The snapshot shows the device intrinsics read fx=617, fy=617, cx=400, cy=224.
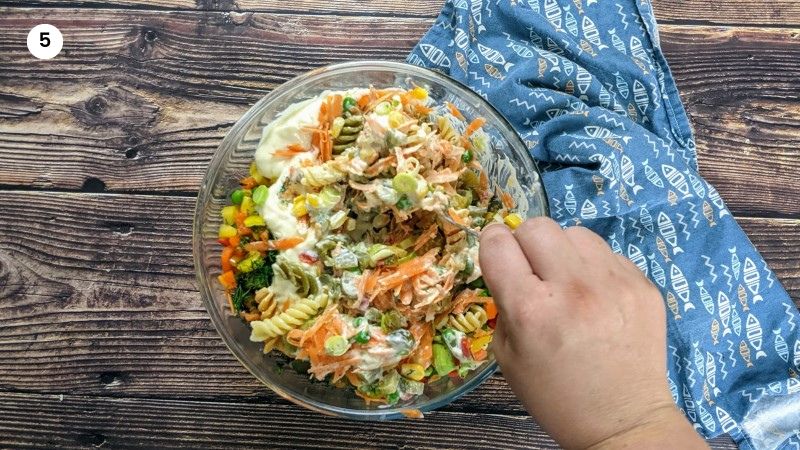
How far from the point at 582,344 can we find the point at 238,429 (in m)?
0.99

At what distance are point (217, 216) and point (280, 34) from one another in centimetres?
58

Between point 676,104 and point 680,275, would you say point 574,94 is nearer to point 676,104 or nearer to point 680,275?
point 676,104

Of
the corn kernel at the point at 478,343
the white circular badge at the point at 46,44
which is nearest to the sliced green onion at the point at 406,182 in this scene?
the corn kernel at the point at 478,343

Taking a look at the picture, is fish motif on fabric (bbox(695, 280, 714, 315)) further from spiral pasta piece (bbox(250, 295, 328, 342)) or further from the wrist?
spiral pasta piece (bbox(250, 295, 328, 342))

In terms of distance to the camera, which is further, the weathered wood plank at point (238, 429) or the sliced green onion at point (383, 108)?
the weathered wood plank at point (238, 429)

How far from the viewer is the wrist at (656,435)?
83 cm

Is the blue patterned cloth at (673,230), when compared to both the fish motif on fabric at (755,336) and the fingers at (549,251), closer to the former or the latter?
the fish motif on fabric at (755,336)

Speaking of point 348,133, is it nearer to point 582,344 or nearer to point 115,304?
point 582,344

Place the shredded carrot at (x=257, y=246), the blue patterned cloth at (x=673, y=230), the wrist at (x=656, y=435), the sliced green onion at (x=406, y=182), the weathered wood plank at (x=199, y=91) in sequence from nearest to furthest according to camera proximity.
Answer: the wrist at (x=656, y=435) → the sliced green onion at (x=406, y=182) → the shredded carrot at (x=257, y=246) → the blue patterned cloth at (x=673, y=230) → the weathered wood plank at (x=199, y=91)

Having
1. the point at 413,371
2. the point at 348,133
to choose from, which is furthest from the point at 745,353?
the point at 348,133

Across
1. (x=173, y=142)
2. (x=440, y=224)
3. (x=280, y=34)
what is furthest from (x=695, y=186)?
(x=173, y=142)

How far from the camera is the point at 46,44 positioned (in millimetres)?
1620

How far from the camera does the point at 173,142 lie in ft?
5.16

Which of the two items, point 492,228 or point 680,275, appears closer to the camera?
point 492,228
